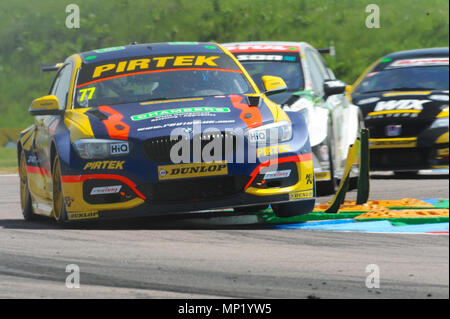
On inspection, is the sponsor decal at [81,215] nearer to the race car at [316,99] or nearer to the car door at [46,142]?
the car door at [46,142]

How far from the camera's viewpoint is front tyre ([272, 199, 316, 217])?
8.32 meters

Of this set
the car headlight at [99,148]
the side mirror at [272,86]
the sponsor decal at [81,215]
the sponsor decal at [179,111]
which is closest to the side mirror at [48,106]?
the car headlight at [99,148]

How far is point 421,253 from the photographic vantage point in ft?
22.2

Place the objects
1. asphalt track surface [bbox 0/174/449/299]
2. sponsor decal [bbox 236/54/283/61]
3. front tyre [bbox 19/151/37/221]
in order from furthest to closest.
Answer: sponsor decal [bbox 236/54/283/61]
front tyre [bbox 19/151/37/221]
asphalt track surface [bbox 0/174/449/299]

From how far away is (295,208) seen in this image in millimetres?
8383

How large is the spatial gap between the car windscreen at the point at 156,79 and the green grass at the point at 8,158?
10.6 meters

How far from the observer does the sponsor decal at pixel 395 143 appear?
40.0ft

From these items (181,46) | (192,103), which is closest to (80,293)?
(192,103)

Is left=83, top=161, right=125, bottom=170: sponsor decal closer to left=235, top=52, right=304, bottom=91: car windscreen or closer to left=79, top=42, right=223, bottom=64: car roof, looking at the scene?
left=79, top=42, right=223, bottom=64: car roof

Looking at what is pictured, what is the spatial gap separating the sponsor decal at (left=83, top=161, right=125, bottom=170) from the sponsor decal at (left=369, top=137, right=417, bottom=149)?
5226 mm

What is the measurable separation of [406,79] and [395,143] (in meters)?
1.75

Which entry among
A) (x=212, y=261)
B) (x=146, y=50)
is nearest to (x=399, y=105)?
(x=146, y=50)

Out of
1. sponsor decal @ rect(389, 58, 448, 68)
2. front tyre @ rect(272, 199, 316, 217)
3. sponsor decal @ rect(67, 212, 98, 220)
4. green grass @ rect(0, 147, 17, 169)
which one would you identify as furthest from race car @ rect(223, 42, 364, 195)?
green grass @ rect(0, 147, 17, 169)
